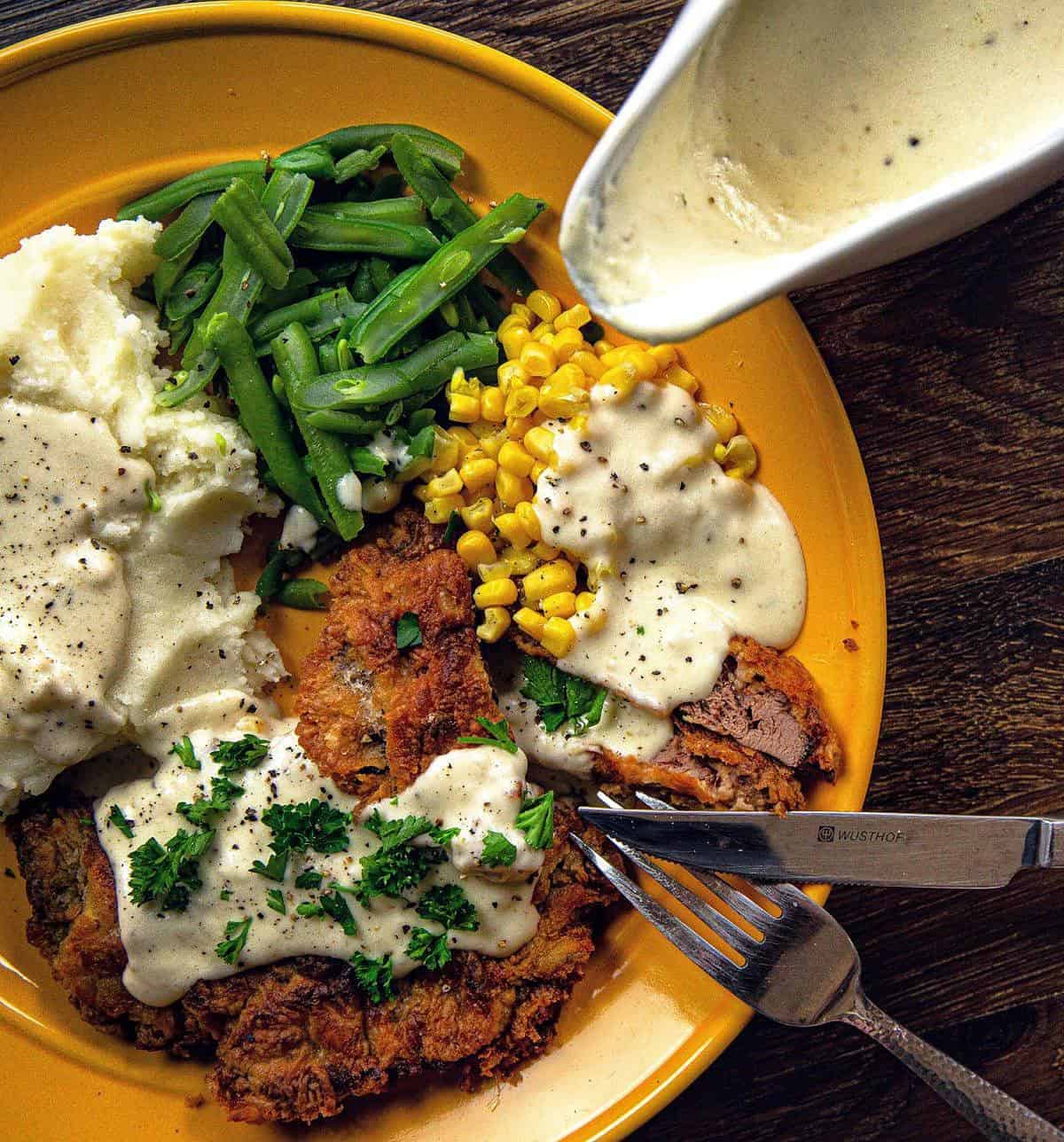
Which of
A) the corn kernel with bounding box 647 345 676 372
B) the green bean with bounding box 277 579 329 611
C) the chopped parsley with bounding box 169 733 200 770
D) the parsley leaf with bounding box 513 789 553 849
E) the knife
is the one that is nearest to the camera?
the knife

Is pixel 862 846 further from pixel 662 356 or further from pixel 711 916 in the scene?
pixel 662 356

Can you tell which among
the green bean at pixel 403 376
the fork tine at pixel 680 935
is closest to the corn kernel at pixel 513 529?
the green bean at pixel 403 376

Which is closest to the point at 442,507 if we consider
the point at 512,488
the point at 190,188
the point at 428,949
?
the point at 512,488

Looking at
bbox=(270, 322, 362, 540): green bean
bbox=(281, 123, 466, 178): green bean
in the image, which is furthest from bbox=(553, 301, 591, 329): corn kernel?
bbox=(270, 322, 362, 540): green bean

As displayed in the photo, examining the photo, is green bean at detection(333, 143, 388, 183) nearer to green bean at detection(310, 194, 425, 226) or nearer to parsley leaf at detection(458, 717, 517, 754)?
green bean at detection(310, 194, 425, 226)

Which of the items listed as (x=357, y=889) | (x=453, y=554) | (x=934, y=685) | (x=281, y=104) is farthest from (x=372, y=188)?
(x=934, y=685)

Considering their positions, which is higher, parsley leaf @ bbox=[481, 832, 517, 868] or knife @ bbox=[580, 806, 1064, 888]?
parsley leaf @ bbox=[481, 832, 517, 868]

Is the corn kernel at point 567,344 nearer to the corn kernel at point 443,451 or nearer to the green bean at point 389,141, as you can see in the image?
the corn kernel at point 443,451
